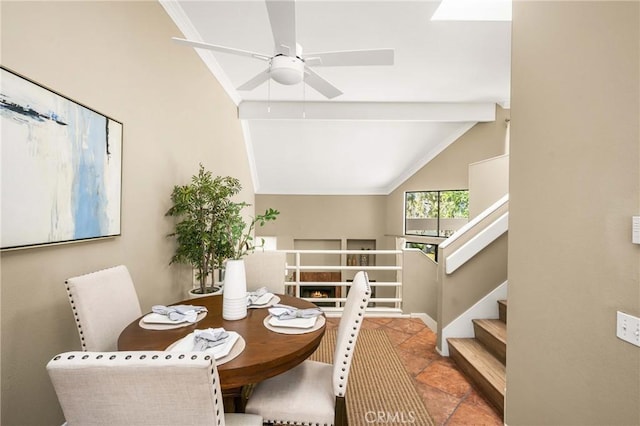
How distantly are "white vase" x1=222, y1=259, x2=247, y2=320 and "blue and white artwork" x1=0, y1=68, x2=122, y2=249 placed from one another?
0.85 metres

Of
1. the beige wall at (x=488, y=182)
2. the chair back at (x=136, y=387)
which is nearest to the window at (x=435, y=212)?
the beige wall at (x=488, y=182)

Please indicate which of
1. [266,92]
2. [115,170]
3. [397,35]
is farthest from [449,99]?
[115,170]

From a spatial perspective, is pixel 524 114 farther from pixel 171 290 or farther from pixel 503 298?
pixel 171 290

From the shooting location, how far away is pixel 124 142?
6.81 ft

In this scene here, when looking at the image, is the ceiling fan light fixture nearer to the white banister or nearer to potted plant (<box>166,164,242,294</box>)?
potted plant (<box>166,164,242,294</box>)

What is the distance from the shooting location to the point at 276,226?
8.11 m

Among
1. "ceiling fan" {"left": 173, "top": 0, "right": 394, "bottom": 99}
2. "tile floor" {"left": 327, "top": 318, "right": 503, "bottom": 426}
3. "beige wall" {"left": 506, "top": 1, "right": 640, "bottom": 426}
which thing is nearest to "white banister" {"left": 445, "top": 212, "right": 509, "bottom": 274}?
"tile floor" {"left": 327, "top": 318, "right": 503, "bottom": 426}

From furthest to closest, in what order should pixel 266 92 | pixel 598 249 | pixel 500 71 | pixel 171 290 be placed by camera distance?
pixel 266 92
pixel 500 71
pixel 171 290
pixel 598 249

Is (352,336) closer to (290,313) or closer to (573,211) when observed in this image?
(290,313)

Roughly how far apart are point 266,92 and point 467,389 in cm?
423

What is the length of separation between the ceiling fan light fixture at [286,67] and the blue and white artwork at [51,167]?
109cm

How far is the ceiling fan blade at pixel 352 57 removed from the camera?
1.96m

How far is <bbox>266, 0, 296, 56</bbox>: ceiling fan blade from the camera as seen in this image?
5.17ft

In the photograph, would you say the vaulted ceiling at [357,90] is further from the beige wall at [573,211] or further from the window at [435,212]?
the beige wall at [573,211]
